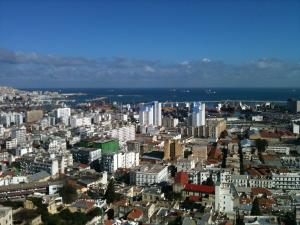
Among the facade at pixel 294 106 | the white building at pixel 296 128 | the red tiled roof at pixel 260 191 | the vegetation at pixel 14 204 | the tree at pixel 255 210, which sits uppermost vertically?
Result: the facade at pixel 294 106

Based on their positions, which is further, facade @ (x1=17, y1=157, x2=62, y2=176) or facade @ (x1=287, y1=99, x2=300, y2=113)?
facade @ (x1=287, y1=99, x2=300, y2=113)

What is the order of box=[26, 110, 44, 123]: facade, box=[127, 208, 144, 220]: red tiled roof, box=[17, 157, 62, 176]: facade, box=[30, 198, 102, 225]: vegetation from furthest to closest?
box=[26, 110, 44, 123]: facade → box=[17, 157, 62, 176]: facade → box=[127, 208, 144, 220]: red tiled roof → box=[30, 198, 102, 225]: vegetation

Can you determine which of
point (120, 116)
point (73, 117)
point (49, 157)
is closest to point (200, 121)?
point (120, 116)

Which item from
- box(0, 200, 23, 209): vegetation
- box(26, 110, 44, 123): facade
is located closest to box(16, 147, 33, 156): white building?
box(0, 200, 23, 209): vegetation

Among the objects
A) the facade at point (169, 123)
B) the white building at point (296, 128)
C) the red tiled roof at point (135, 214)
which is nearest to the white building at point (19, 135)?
the facade at point (169, 123)

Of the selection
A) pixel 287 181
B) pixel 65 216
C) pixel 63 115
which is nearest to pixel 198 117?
pixel 63 115

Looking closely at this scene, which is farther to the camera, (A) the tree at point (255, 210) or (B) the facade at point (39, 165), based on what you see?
(B) the facade at point (39, 165)

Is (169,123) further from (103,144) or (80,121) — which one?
(103,144)

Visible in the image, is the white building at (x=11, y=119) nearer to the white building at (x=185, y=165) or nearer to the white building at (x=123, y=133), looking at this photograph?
the white building at (x=123, y=133)

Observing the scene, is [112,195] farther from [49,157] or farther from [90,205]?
[49,157]

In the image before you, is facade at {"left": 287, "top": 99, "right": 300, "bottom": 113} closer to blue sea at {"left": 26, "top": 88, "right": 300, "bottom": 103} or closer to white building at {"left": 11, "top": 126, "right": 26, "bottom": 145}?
blue sea at {"left": 26, "top": 88, "right": 300, "bottom": 103}

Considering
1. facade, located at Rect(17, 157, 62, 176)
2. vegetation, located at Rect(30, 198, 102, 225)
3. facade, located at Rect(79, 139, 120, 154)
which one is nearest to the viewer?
vegetation, located at Rect(30, 198, 102, 225)
